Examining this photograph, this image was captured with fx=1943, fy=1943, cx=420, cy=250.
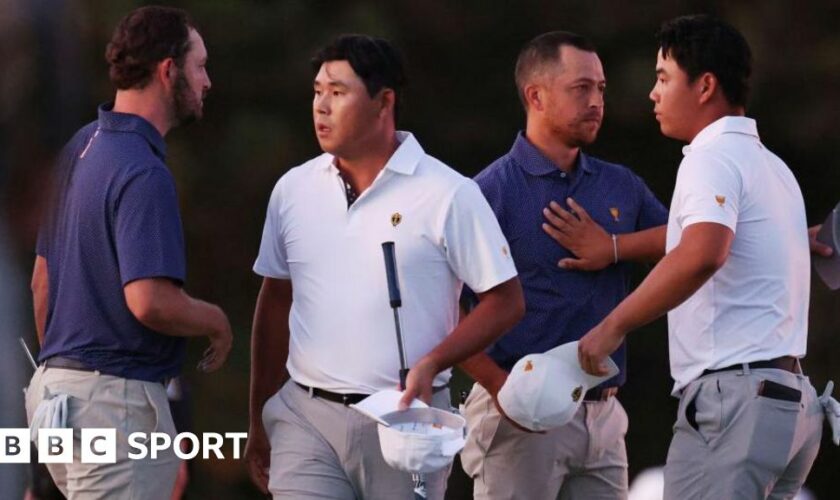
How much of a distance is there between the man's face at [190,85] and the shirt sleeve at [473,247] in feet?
2.06

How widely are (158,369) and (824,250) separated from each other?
161 centimetres

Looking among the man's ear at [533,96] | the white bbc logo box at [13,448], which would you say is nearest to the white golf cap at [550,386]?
the man's ear at [533,96]

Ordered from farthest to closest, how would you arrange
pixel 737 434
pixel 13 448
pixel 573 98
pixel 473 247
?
pixel 13 448 → pixel 573 98 → pixel 473 247 → pixel 737 434

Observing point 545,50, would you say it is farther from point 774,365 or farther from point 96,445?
point 96,445

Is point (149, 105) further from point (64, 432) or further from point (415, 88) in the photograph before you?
point (415, 88)

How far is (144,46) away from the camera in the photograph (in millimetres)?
4336

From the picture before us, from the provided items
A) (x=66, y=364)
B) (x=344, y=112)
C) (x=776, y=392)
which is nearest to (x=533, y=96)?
(x=344, y=112)

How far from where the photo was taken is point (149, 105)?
4.34 metres

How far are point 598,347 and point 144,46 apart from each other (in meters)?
1.22

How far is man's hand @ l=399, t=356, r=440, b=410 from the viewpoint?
4156mm

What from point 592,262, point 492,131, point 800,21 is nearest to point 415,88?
point 492,131

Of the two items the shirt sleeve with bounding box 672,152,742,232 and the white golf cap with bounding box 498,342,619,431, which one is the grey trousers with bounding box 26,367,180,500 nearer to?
the white golf cap with bounding box 498,342,619,431

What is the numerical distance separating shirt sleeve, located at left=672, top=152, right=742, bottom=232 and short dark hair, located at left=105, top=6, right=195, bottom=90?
116 cm

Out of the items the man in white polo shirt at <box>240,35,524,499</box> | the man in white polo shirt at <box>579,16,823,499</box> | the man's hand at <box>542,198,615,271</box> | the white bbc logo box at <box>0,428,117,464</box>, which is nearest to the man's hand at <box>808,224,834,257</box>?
the man in white polo shirt at <box>579,16,823,499</box>
